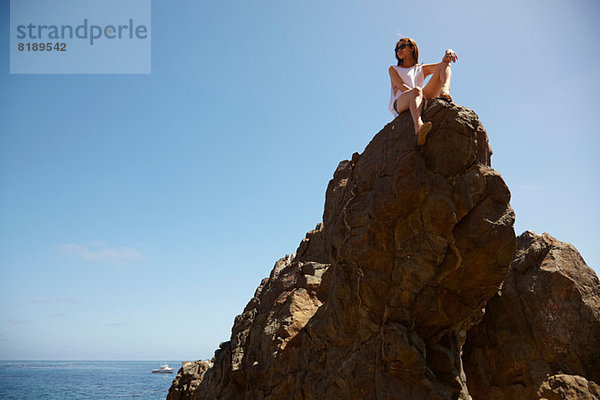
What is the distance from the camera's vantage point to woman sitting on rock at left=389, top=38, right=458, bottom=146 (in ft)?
30.0

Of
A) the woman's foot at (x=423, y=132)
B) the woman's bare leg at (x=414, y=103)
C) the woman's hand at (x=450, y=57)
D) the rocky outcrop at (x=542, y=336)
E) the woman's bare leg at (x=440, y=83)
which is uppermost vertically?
the woman's hand at (x=450, y=57)

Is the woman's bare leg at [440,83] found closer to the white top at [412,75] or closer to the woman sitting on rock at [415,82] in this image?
the woman sitting on rock at [415,82]

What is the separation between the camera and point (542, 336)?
1240cm

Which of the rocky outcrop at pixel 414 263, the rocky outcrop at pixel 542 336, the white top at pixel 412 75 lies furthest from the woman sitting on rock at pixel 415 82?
the rocky outcrop at pixel 542 336

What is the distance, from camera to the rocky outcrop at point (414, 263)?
8.38 metres

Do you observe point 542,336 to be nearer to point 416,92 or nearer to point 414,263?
point 414,263

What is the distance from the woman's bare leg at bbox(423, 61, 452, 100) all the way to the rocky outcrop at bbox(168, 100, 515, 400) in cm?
50

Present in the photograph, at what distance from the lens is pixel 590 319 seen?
12336mm

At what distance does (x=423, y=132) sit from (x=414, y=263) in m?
3.28

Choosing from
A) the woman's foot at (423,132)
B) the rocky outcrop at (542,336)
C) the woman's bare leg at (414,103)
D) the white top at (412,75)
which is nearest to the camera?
the woman's foot at (423,132)

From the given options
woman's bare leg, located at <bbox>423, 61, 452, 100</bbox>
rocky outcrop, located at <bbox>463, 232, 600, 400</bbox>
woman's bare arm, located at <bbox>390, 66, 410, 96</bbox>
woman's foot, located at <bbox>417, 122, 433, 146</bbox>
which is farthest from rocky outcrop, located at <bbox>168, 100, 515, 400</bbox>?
rocky outcrop, located at <bbox>463, 232, 600, 400</bbox>

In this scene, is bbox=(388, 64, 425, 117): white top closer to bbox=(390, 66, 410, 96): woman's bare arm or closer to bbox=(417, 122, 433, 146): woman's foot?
bbox=(390, 66, 410, 96): woman's bare arm

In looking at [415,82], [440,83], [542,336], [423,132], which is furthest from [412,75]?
[542,336]

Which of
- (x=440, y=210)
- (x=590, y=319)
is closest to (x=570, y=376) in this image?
(x=590, y=319)
